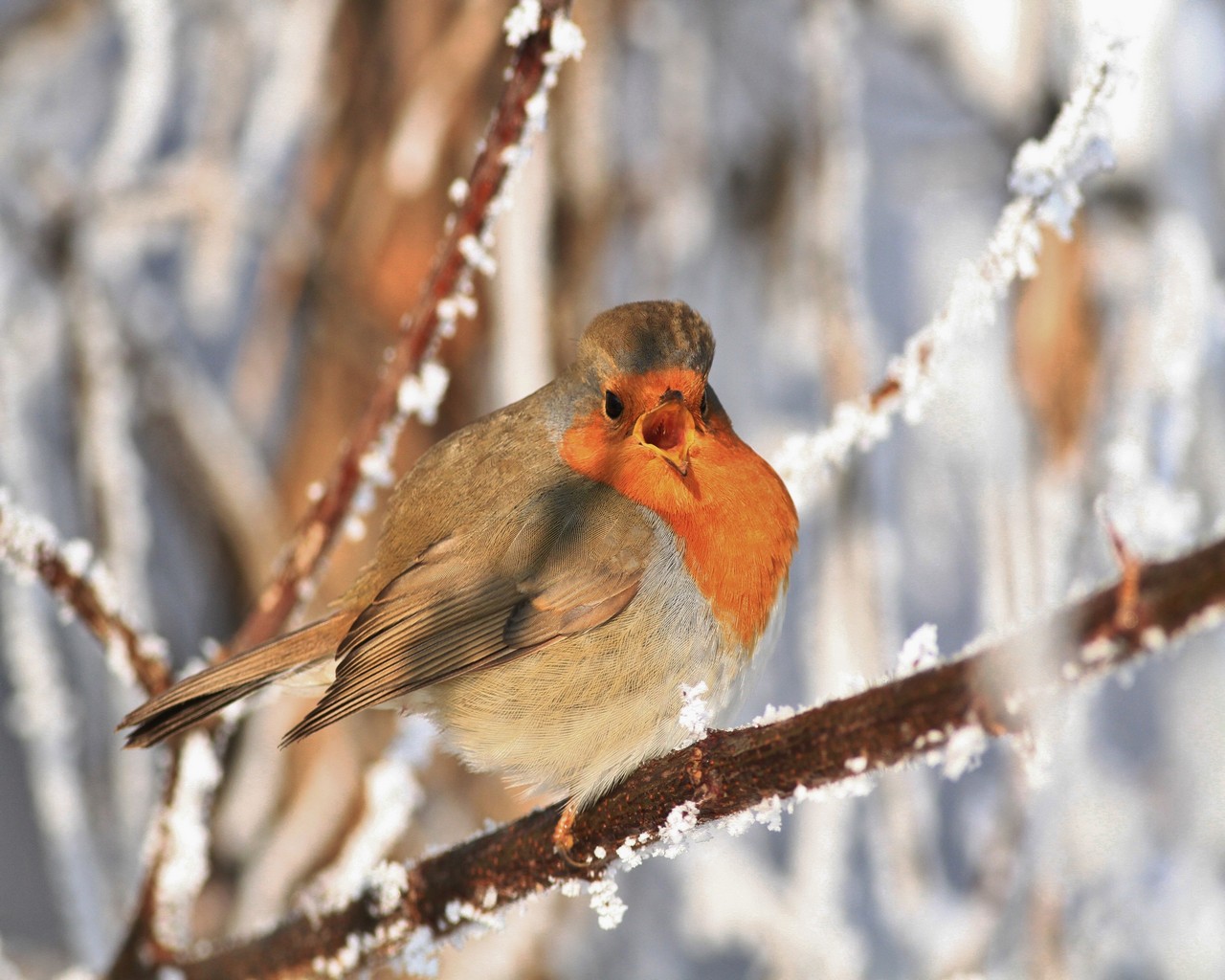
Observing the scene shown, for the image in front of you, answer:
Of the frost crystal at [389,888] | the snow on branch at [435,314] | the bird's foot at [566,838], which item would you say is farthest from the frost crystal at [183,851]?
the bird's foot at [566,838]

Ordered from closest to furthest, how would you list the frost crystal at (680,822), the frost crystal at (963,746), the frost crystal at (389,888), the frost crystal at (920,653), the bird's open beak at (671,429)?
the frost crystal at (963,746)
the frost crystal at (920,653)
the frost crystal at (680,822)
the frost crystal at (389,888)
the bird's open beak at (671,429)

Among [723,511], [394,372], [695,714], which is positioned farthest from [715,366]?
[695,714]

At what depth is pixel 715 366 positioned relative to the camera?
4.27 meters

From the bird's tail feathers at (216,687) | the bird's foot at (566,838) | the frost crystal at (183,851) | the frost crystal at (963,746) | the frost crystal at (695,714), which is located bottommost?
the frost crystal at (963,746)

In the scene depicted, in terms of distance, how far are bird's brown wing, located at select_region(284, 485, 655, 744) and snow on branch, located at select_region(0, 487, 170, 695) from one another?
326mm

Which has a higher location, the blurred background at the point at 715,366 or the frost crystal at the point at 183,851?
the blurred background at the point at 715,366

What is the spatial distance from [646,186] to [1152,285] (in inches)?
69.5

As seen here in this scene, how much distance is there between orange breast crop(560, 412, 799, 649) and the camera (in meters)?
2.46

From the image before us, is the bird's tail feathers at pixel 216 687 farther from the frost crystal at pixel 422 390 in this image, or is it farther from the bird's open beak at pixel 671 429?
the bird's open beak at pixel 671 429

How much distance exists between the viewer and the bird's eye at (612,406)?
259 cm

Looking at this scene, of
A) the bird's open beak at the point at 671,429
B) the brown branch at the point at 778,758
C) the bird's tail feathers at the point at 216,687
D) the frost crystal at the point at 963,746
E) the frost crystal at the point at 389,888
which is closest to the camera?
the brown branch at the point at 778,758

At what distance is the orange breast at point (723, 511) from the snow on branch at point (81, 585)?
0.87 m

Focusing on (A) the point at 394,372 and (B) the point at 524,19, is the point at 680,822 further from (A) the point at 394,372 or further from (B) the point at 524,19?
(B) the point at 524,19

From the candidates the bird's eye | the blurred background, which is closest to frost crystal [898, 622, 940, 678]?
the blurred background
